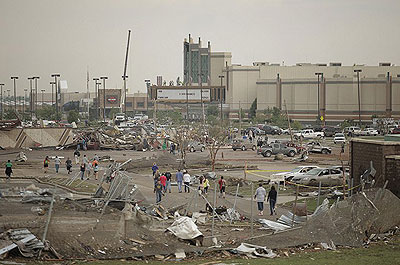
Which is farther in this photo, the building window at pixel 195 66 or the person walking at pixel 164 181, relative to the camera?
the building window at pixel 195 66

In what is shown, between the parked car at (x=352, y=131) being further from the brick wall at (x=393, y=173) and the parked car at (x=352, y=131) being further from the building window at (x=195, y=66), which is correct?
the building window at (x=195, y=66)

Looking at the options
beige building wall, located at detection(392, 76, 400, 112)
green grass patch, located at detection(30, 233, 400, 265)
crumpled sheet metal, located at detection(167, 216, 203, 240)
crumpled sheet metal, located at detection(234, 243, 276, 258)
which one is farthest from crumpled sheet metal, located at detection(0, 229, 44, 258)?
beige building wall, located at detection(392, 76, 400, 112)

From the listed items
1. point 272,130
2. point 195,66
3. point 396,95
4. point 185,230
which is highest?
point 195,66

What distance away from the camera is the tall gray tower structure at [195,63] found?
16300 cm

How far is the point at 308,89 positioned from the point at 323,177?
89984 mm

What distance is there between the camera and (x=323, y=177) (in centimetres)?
3491

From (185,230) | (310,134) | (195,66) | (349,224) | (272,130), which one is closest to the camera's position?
(185,230)

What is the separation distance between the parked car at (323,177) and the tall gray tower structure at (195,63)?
127m

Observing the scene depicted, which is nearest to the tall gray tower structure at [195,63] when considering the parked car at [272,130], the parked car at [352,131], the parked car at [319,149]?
the parked car at [272,130]

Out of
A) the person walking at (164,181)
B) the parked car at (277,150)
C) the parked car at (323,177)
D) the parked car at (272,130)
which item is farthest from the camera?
the parked car at (272,130)

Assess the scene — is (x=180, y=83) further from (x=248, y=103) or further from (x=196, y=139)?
(x=196, y=139)

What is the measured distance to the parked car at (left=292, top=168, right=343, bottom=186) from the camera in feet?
113

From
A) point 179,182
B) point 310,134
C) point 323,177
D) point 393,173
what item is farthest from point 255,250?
point 310,134

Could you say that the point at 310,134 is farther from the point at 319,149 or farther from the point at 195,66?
the point at 195,66
